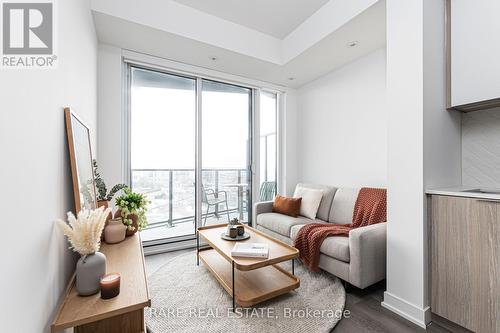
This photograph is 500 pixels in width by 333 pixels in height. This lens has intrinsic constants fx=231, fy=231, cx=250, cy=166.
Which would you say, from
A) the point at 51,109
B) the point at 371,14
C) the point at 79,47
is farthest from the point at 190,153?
the point at 371,14

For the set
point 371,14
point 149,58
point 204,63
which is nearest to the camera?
point 371,14

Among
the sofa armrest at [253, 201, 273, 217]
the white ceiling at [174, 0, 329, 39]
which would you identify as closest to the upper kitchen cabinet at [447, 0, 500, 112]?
the white ceiling at [174, 0, 329, 39]

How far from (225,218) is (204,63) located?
7.79ft

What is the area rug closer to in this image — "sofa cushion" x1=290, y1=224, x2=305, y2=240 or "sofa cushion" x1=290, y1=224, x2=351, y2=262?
"sofa cushion" x1=290, y1=224, x2=351, y2=262

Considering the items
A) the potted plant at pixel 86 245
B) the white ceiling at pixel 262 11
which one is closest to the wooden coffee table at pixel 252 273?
the potted plant at pixel 86 245

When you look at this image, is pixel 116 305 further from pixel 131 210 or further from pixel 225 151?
pixel 225 151

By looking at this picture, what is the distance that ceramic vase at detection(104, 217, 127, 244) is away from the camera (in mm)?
1666

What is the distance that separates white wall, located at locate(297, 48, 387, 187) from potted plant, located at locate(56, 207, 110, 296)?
2922 millimetres

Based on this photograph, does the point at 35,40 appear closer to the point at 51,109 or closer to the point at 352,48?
the point at 51,109

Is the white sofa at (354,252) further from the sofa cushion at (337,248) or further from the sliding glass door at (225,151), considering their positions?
the sliding glass door at (225,151)

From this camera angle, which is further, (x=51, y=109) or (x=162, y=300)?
(x=162, y=300)

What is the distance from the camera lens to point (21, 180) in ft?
2.45

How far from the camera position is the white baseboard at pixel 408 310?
164 cm

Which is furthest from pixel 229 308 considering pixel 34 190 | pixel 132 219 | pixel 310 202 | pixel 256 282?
pixel 310 202
